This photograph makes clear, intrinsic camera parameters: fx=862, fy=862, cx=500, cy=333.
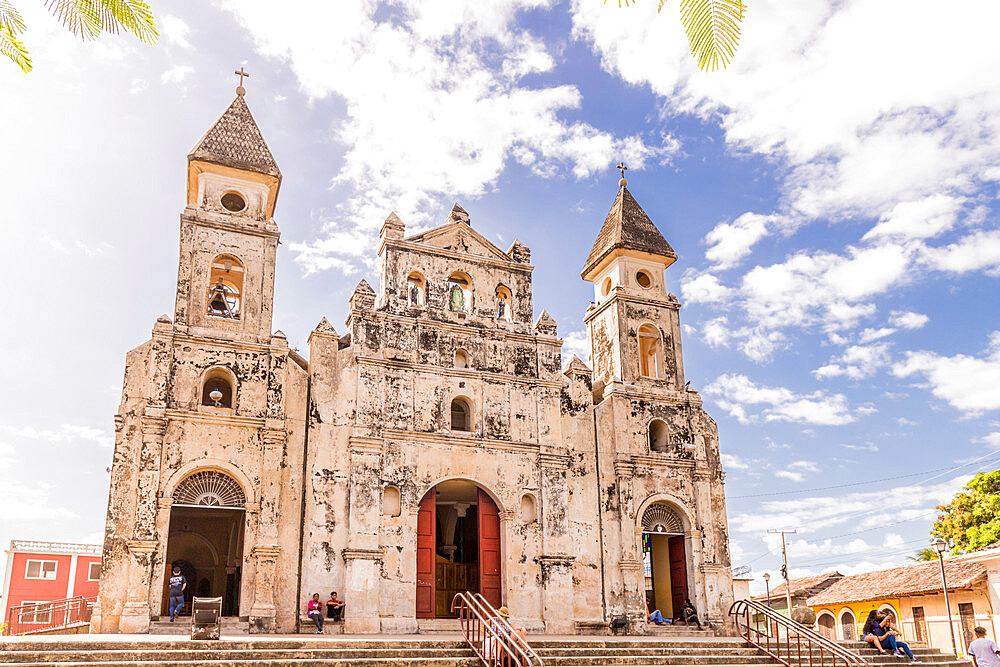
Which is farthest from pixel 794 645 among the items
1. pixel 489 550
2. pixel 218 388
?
pixel 218 388

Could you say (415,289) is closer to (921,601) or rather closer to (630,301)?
(630,301)

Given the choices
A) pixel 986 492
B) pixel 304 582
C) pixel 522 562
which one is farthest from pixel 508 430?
pixel 986 492

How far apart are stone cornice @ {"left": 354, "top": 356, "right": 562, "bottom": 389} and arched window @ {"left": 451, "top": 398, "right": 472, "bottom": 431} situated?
2.36ft

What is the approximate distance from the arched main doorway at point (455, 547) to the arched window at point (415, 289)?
4780mm

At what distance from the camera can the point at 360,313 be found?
21547 millimetres

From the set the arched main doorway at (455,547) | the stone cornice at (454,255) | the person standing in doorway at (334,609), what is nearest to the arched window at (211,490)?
the person standing in doorway at (334,609)

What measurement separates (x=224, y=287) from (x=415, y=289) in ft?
16.0

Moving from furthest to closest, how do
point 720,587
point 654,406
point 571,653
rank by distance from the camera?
point 654,406, point 720,587, point 571,653

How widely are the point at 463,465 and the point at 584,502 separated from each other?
337 centimetres

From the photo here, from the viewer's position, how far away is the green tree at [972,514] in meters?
34.2

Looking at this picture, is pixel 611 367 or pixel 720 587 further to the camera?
pixel 611 367

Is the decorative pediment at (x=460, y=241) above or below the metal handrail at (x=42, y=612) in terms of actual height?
above

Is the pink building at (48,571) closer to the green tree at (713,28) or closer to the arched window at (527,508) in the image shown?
the arched window at (527,508)

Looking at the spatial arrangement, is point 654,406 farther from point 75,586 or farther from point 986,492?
point 75,586
